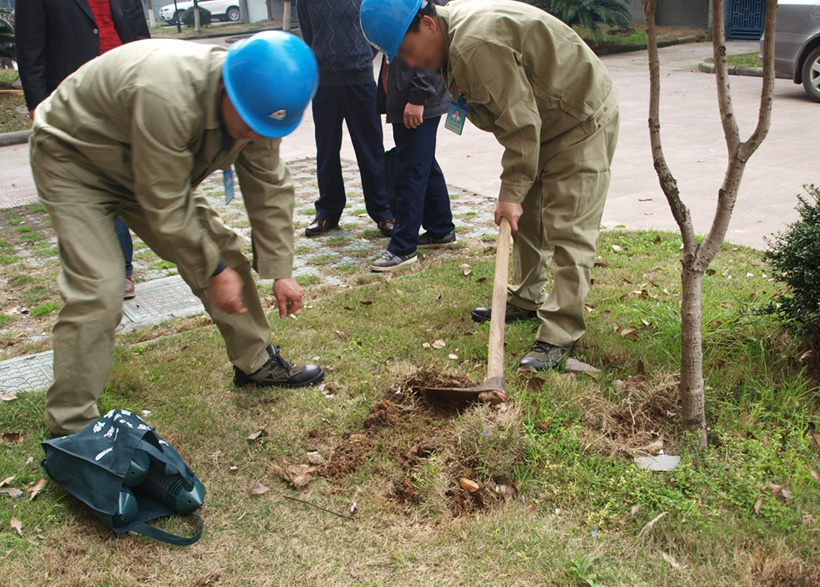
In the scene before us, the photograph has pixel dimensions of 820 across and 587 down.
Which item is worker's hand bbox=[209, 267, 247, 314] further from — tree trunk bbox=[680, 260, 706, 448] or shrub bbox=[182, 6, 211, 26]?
shrub bbox=[182, 6, 211, 26]

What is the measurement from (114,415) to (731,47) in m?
19.6

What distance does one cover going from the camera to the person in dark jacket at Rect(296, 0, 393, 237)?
5770 mm

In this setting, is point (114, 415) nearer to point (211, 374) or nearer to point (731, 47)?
point (211, 374)

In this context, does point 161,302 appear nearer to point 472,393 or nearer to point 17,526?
point 17,526

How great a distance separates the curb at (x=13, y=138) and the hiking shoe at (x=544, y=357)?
11594 millimetres

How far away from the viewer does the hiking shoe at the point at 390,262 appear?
17.5 feet

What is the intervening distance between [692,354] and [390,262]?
2.78 meters

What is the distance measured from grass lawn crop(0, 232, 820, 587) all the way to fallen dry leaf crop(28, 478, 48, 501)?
3 centimetres

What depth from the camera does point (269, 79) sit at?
250 centimetres

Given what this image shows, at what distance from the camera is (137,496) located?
2.86 metres

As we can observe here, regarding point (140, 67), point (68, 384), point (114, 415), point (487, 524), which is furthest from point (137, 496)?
point (140, 67)

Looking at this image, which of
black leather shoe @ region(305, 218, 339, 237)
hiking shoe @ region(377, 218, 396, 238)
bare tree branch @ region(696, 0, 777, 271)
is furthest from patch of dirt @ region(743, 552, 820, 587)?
black leather shoe @ region(305, 218, 339, 237)

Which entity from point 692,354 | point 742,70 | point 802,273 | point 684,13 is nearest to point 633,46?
point 684,13

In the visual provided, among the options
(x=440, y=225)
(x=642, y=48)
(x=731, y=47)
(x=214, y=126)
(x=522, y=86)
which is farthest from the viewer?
(x=642, y=48)
